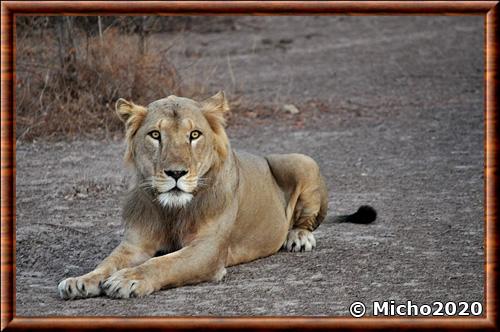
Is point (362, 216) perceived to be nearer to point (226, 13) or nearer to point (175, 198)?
point (175, 198)

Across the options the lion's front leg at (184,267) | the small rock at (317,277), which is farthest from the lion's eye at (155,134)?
the small rock at (317,277)

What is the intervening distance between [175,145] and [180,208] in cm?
33

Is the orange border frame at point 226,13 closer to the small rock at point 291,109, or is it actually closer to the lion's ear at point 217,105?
the lion's ear at point 217,105

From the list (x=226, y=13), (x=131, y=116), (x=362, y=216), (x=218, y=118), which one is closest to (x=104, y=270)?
(x=131, y=116)

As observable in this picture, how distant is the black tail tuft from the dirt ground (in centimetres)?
7

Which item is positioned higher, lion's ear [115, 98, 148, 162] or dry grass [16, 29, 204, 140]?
dry grass [16, 29, 204, 140]

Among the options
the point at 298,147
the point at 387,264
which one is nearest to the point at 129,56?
the point at 298,147

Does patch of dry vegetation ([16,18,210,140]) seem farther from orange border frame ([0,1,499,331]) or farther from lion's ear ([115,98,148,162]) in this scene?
orange border frame ([0,1,499,331])

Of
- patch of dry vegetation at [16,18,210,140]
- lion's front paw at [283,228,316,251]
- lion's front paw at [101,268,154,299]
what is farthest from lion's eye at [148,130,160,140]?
patch of dry vegetation at [16,18,210,140]

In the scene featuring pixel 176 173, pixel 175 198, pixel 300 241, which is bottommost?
pixel 300 241

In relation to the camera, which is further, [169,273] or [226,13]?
[169,273]

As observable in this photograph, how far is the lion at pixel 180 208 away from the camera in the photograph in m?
4.68

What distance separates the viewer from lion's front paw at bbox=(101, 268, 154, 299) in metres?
4.54

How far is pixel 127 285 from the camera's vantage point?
14.9ft
